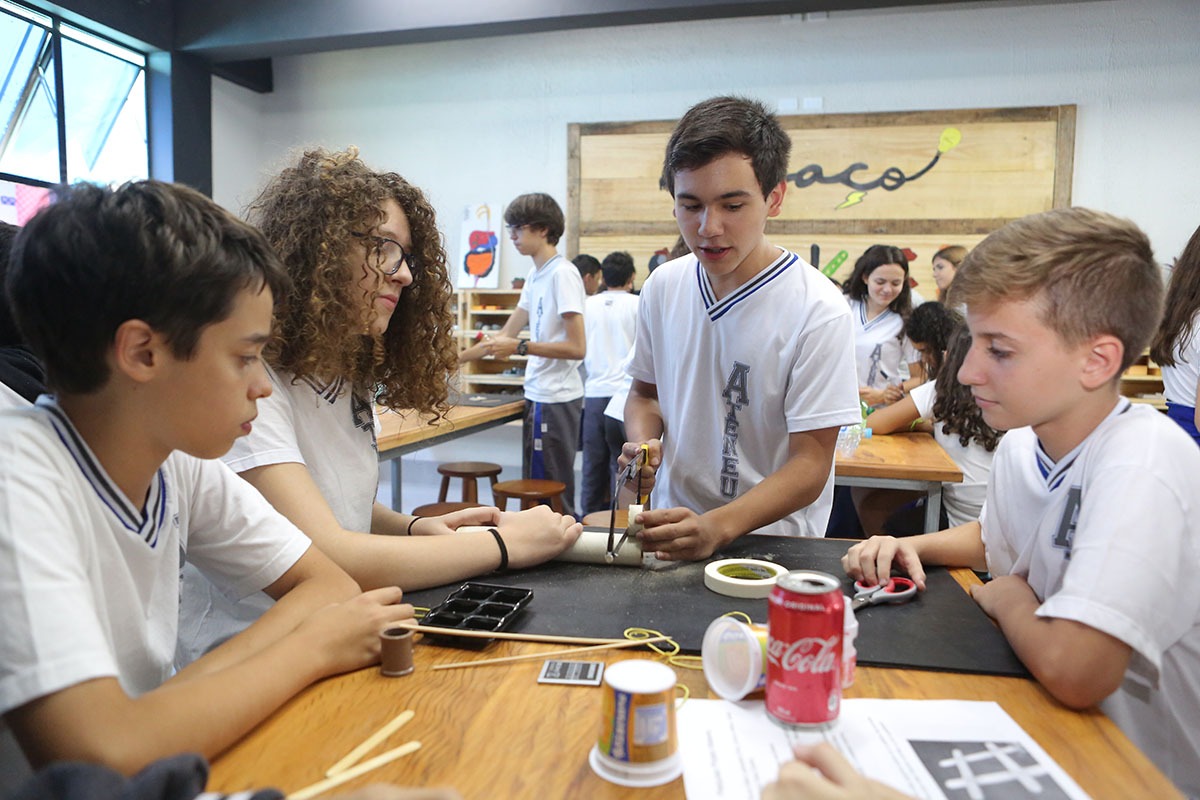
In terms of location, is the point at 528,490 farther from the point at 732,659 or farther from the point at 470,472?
the point at 732,659

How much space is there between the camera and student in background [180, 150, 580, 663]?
4.32 feet

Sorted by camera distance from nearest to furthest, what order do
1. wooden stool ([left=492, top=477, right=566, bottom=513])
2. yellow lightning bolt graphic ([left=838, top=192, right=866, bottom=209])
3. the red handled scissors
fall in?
A: the red handled scissors < wooden stool ([left=492, top=477, right=566, bottom=513]) < yellow lightning bolt graphic ([left=838, top=192, right=866, bottom=209])

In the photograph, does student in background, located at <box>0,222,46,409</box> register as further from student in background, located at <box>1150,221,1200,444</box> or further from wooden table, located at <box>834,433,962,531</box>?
student in background, located at <box>1150,221,1200,444</box>

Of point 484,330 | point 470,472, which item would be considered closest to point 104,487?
point 470,472

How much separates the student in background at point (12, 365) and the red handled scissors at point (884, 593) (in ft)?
4.97

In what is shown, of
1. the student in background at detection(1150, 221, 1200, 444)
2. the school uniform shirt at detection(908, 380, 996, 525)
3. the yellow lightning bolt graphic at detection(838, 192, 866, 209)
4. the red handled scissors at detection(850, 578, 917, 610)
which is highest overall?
the yellow lightning bolt graphic at detection(838, 192, 866, 209)

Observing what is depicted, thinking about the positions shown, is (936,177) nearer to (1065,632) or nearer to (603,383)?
(603,383)

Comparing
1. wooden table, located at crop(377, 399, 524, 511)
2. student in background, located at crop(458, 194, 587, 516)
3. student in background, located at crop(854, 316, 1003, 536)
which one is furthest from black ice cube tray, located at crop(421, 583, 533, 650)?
student in background, located at crop(458, 194, 587, 516)

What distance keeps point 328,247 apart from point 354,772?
98 cm

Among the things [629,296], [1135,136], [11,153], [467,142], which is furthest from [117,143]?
[1135,136]

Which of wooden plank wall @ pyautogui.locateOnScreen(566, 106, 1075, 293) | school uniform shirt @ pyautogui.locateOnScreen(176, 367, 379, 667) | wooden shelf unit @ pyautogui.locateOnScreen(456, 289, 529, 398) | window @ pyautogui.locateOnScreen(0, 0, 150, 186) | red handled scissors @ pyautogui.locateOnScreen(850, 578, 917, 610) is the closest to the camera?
red handled scissors @ pyautogui.locateOnScreen(850, 578, 917, 610)

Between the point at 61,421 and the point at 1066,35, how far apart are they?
6736mm

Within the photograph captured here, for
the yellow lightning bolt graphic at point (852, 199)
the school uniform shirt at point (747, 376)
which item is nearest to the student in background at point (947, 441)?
the school uniform shirt at point (747, 376)

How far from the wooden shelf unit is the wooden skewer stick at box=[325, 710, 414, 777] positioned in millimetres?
5611
